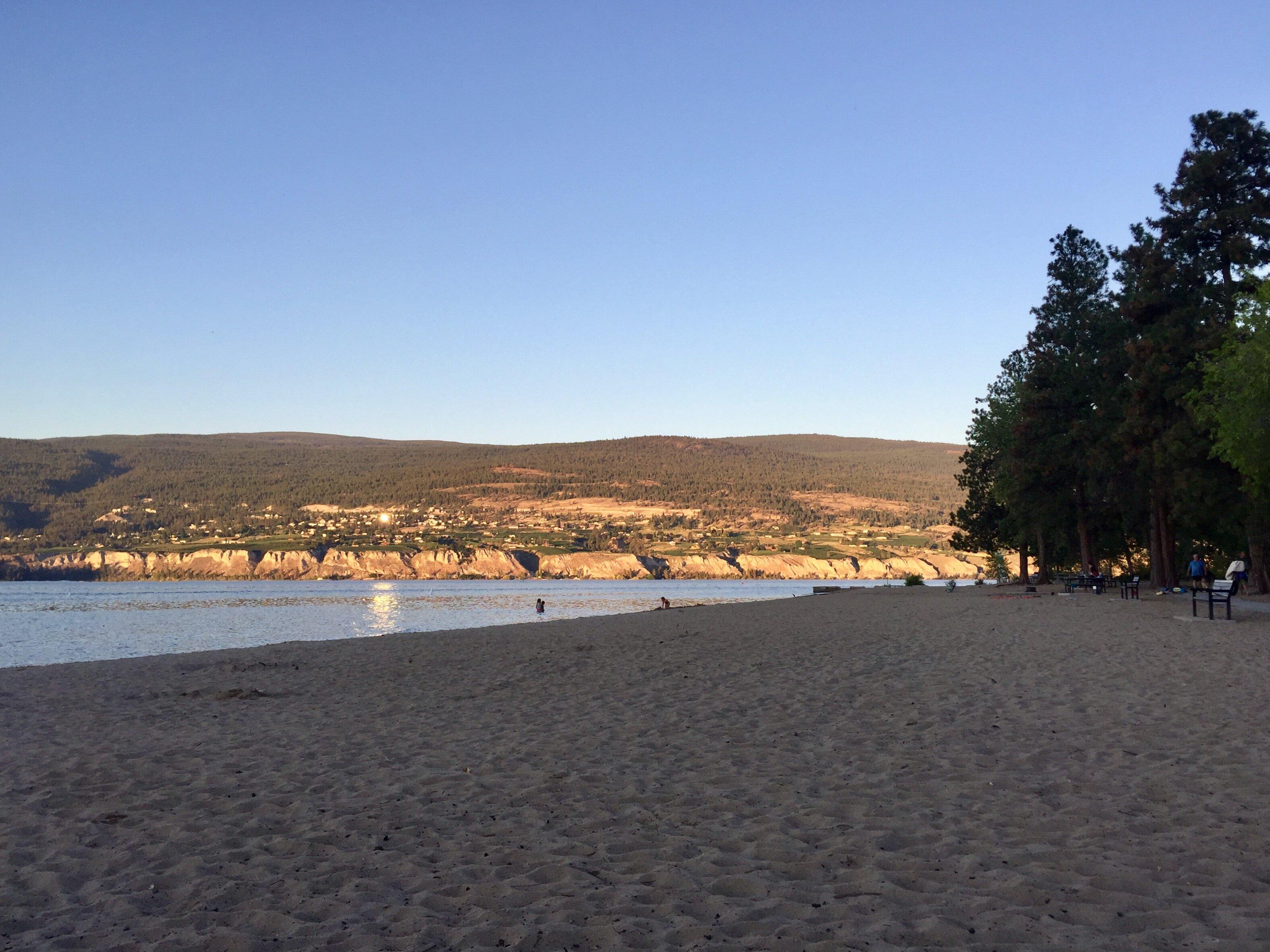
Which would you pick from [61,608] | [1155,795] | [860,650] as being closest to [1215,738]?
[1155,795]

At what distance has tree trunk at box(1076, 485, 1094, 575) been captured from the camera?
155 ft

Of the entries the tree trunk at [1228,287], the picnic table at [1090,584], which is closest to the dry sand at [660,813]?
the tree trunk at [1228,287]

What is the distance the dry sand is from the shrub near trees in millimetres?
17413

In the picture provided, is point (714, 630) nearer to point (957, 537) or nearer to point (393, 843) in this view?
point (393, 843)

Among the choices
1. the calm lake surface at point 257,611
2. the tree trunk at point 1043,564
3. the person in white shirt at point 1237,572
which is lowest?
the calm lake surface at point 257,611

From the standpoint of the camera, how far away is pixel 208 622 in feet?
161

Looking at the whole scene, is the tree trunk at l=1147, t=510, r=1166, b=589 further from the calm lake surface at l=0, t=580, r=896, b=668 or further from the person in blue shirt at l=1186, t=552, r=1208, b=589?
the calm lake surface at l=0, t=580, r=896, b=668

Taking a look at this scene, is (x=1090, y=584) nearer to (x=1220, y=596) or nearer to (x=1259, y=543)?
(x=1259, y=543)

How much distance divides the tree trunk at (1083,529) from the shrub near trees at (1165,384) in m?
0.13

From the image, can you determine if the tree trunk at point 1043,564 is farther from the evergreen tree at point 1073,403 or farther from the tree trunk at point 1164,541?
the tree trunk at point 1164,541

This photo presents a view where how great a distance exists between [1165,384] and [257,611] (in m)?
53.3

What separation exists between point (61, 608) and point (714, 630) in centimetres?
5631

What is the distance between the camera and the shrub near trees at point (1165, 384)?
29.0 metres

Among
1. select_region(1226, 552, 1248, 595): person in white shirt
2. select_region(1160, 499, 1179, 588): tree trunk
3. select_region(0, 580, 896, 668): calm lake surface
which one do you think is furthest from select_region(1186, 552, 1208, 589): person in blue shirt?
select_region(0, 580, 896, 668): calm lake surface
